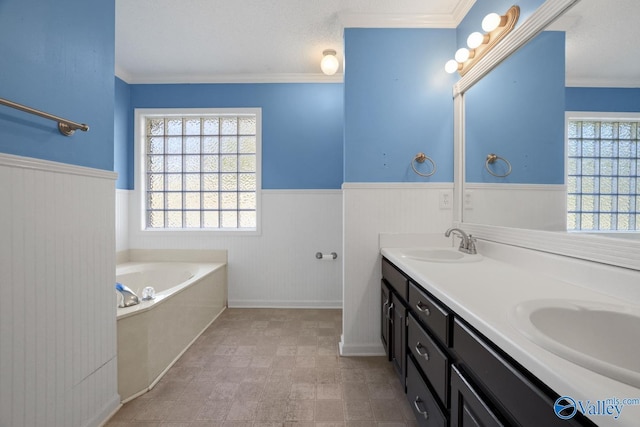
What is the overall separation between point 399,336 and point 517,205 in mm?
921

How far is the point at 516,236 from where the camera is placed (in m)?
1.41

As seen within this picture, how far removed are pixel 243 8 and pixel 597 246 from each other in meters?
2.41

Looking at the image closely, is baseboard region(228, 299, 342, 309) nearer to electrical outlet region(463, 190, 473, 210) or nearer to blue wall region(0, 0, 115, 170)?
electrical outlet region(463, 190, 473, 210)

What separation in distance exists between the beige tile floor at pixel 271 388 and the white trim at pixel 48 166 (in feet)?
4.14

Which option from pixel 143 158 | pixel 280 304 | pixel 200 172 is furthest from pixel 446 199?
pixel 143 158

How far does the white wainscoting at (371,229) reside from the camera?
206cm

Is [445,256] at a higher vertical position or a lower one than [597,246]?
lower

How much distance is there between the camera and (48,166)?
1.14 m

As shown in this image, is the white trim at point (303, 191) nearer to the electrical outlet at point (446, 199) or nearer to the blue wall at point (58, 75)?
the electrical outlet at point (446, 199)

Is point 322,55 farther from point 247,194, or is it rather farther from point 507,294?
point 507,294

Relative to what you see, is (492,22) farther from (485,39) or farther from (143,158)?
(143,158)

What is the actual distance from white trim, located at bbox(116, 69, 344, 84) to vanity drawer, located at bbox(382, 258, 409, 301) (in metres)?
2.07

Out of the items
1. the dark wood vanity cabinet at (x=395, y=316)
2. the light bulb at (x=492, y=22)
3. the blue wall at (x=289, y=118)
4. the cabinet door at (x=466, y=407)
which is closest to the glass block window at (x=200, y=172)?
the blue wall at (x=289, y=118)

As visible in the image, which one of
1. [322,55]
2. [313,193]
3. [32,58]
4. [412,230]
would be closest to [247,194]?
[313,193]
